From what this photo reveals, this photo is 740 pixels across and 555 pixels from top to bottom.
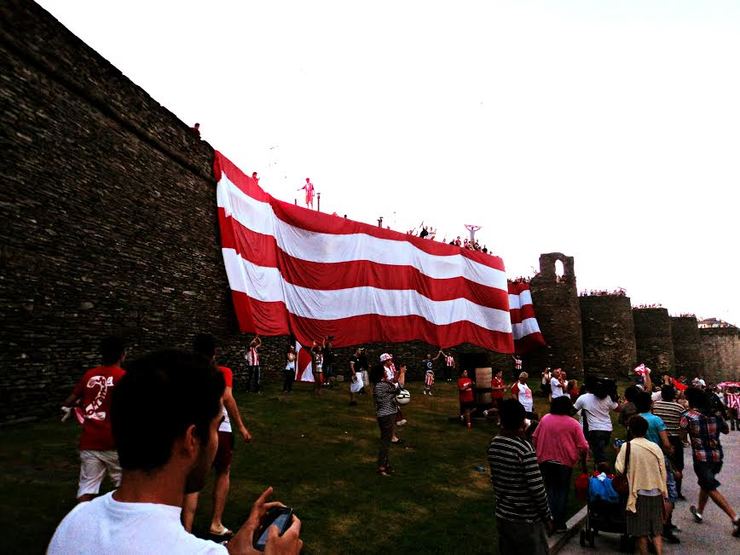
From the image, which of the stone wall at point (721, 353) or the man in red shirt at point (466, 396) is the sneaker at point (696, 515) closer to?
the man in red shirt at point (466, 396)

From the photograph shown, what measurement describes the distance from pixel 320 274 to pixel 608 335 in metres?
23.5

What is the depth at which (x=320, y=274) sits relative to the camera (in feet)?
38.8

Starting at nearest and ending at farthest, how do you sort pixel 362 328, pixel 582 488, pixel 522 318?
pixel 582 488 → pixel 362 328 → pixel 522 318

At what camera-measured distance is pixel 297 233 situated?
11.9 m

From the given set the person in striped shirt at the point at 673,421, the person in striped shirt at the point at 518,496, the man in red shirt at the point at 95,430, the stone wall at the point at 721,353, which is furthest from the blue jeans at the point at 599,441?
the stone wall at the point at 721,353

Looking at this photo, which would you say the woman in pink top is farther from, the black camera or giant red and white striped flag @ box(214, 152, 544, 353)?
giant red and white striped flag @ box(214, 152, 544, 353)

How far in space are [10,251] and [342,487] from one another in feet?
22.1

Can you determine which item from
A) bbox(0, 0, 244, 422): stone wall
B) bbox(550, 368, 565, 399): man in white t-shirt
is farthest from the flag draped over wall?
bbox(550, 368, 565, 399): man in white t-shirt

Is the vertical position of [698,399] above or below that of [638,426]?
above

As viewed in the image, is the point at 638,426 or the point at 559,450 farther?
the point at 559,450

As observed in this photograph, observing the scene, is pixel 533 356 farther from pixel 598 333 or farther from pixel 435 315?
pixel 435 315

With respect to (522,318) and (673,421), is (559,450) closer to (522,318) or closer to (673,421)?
(673,421)

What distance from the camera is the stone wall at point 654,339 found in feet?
97.8

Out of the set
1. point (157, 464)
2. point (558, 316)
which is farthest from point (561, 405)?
point (558, 316)
